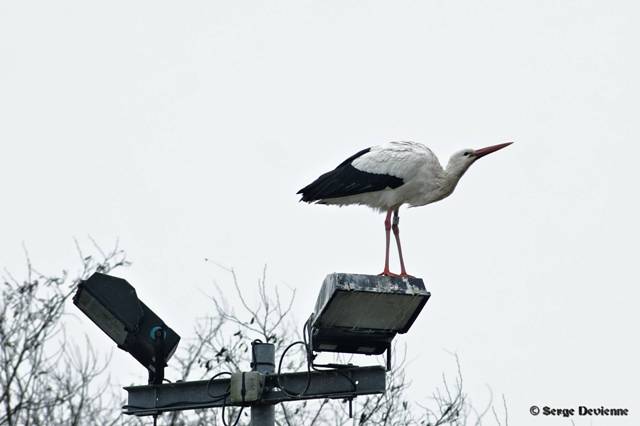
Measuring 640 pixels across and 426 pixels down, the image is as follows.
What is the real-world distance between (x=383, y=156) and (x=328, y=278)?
489 cm

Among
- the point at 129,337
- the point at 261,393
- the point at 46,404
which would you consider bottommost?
the point at 261,393

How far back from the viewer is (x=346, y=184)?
10.0 meters

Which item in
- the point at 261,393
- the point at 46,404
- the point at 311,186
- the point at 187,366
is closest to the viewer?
the point at 261,393

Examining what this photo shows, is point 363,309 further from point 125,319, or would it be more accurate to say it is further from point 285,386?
point 125,319

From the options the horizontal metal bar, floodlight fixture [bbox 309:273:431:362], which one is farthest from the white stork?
the horizontal metal bar

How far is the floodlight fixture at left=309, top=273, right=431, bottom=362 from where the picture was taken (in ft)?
17.5

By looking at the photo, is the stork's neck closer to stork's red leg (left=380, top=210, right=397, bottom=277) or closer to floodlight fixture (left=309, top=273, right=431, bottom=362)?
stork's red leg (left=380, top=210, right=397, bottom=277)

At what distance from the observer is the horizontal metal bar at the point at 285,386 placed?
531 cm

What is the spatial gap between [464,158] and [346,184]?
1.11m

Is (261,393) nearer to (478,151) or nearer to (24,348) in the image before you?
(478,151)

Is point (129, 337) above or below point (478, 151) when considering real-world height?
below

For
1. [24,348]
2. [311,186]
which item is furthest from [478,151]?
[24,348]

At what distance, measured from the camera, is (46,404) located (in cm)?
1263

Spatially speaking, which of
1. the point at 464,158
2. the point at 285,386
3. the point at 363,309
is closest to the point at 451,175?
the point at 464,158
